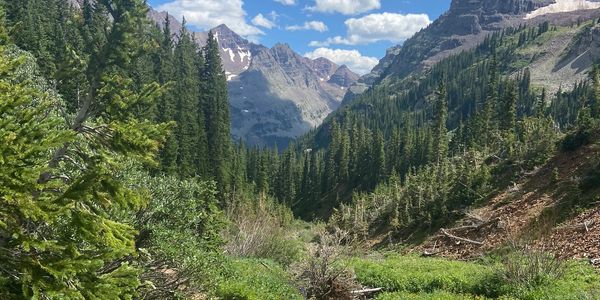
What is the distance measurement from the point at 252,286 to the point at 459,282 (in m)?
8.32

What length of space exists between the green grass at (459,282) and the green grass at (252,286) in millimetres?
3633

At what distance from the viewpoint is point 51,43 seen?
61344 mm

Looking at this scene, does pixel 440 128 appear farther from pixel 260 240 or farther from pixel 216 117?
pixel 260 240

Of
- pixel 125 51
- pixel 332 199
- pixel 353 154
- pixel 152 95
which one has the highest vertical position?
pixel 125 51

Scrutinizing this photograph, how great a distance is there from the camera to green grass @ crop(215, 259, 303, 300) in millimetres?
16219

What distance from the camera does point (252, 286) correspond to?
16.8 meters

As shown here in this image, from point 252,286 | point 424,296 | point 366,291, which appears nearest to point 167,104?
point 252,286

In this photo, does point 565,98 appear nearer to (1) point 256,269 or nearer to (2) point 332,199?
(2) point 332,199

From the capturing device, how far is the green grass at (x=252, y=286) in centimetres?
1622

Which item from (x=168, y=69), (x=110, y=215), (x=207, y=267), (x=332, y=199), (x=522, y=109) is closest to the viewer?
(x=110, y=215)

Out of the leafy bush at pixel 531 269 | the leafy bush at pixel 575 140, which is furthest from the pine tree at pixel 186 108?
the leafy bush at pixel 531 269

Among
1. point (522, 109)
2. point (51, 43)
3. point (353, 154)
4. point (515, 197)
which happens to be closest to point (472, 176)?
point (515, 197)

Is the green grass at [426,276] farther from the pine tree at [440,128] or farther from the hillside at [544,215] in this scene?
the pine tree at [440,128]

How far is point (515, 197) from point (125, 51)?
85.9 ft
